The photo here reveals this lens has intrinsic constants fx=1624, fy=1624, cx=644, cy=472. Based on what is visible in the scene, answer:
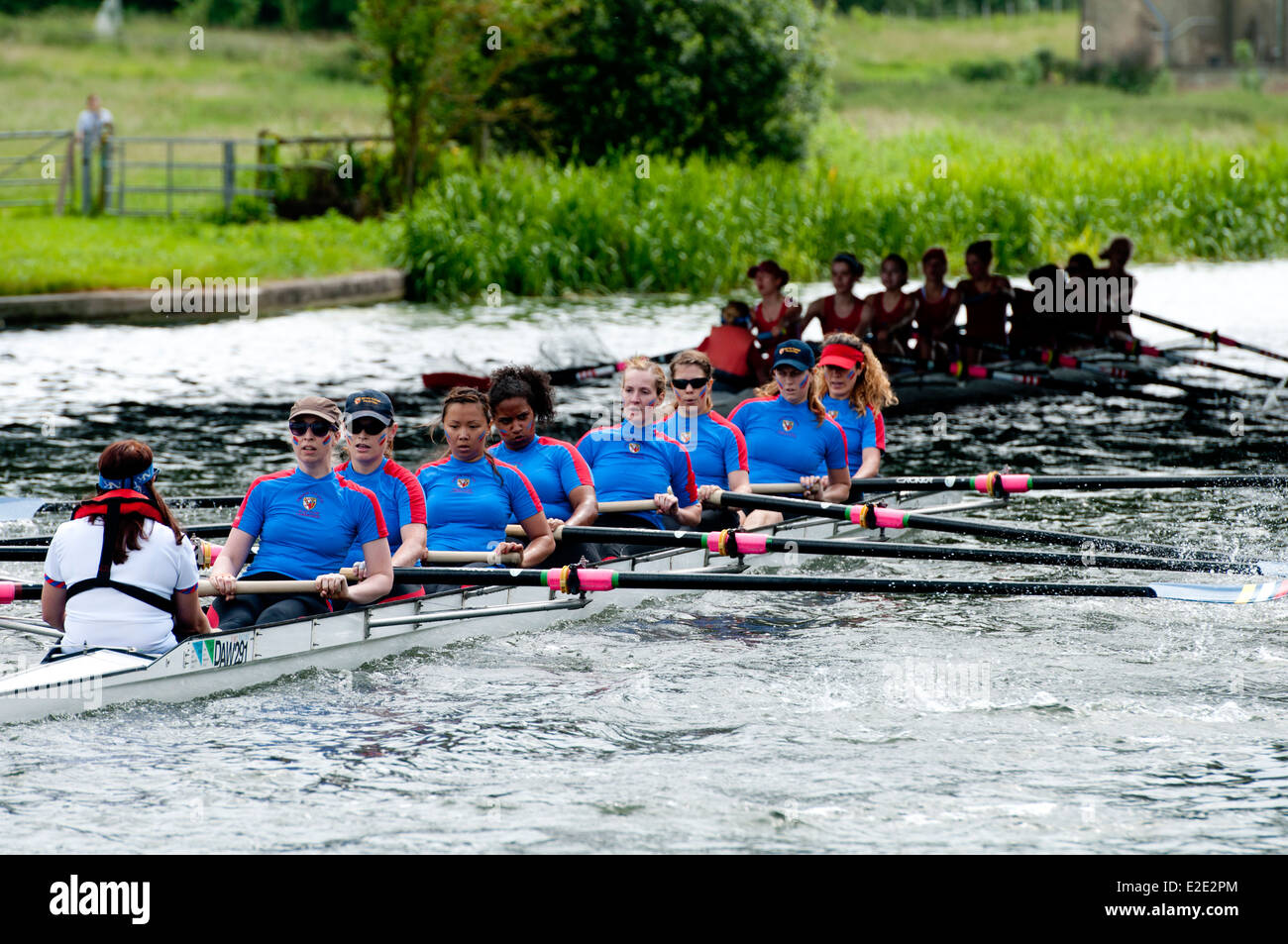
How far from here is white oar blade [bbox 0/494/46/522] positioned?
31.4 ft

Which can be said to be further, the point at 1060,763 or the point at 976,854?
the point at 1060,763

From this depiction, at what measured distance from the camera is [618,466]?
32.2 ft

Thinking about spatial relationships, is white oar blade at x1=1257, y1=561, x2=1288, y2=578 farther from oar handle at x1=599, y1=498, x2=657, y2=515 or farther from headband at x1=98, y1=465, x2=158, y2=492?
headband at x1=98, y1=465, x2=158, y2=492

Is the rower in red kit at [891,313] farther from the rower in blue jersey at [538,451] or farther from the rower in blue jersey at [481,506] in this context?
the rower in blue jersey at [481,506]

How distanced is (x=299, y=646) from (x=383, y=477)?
3.07 ft

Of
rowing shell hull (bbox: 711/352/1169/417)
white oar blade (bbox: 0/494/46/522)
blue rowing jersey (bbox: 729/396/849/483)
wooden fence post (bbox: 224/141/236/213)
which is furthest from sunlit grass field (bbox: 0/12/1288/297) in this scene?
blue rowing jersey (bbox: 729/396/849/483)

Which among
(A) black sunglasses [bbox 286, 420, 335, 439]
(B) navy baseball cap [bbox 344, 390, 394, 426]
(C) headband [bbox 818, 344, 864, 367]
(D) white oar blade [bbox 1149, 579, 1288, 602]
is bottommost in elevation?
(D) white oar blade [bbox 1149, 579, 1288, 602]

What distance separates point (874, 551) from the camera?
8.58 metres

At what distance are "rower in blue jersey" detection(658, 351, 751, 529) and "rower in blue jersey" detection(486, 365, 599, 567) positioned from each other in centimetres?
88

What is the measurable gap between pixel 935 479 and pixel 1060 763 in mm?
3519

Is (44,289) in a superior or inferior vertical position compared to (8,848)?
superior

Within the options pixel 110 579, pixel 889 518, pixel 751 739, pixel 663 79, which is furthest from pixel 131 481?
pixel 663 79
